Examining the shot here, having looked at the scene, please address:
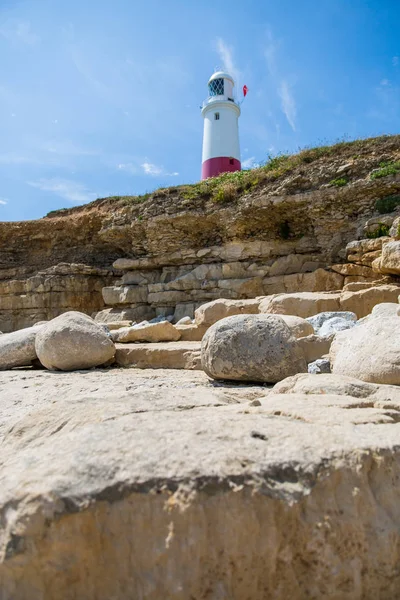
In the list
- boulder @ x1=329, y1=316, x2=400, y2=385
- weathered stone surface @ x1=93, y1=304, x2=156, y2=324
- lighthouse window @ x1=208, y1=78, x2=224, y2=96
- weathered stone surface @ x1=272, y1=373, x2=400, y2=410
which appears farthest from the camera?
lighthouse window @ x1=208, y1=78, x2=224, y2=96

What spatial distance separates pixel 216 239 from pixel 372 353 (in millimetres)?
11120

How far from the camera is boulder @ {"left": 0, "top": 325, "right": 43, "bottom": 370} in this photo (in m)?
5.46

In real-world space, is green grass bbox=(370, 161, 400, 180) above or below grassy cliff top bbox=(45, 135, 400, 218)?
below

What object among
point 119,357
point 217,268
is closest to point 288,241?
point 217,268

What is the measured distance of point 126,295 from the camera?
13.4 m

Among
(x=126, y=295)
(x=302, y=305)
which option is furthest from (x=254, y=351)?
(x=126, y=295)

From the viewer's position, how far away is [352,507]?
115cm

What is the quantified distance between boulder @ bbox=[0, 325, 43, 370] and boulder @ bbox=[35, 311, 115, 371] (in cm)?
35

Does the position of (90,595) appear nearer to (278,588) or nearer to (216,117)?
(278,588)

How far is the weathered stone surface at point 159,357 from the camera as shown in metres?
4.99

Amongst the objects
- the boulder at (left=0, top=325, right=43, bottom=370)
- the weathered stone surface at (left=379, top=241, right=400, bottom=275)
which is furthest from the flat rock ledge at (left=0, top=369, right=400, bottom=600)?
the weathered stone surface at (left=379, top=241, right=400, bottom=275)

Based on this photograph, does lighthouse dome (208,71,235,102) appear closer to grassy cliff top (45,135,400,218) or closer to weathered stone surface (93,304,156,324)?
grassy cliff top (45,135,400,218)

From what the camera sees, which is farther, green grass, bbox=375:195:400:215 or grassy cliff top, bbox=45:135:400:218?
grassy cliff top, bbox=45:135:400:218

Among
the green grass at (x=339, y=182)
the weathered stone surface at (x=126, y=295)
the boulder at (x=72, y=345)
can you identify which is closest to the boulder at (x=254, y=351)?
the boulder at (x=72, y=345)
